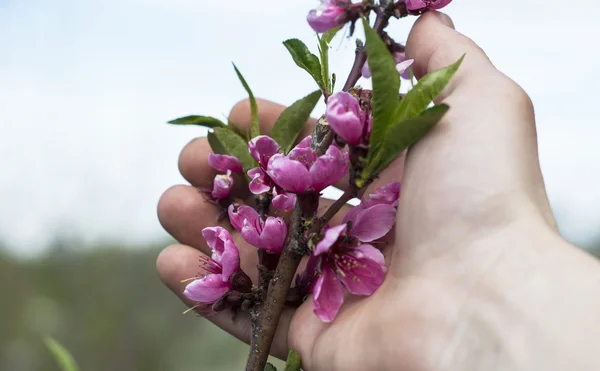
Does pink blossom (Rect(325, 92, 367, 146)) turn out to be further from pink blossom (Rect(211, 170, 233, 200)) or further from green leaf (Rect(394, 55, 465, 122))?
pink blossom (Rect(211, 170, 233, 200))

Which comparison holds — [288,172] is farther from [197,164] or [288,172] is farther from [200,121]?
[197,164]

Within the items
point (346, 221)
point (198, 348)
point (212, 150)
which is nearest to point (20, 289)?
point (198, 348)

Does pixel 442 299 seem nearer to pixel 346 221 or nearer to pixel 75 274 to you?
pixel 346 221

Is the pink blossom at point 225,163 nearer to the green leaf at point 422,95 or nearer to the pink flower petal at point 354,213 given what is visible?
the pink flower petal at point 354,213

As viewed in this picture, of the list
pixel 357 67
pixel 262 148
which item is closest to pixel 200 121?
pixel 262 148

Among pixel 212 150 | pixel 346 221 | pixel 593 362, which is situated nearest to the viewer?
pixel 593 362

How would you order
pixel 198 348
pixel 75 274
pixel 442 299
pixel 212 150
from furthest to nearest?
pixel 75 274 < pixel 198 348 < pixel 212 150 < pixel 442 299

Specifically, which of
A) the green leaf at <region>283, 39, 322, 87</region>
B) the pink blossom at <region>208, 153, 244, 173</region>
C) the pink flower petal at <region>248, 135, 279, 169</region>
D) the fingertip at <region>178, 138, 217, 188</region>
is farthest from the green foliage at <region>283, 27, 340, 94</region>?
the fingertip at <region>178, 138, 217, 188</region>
